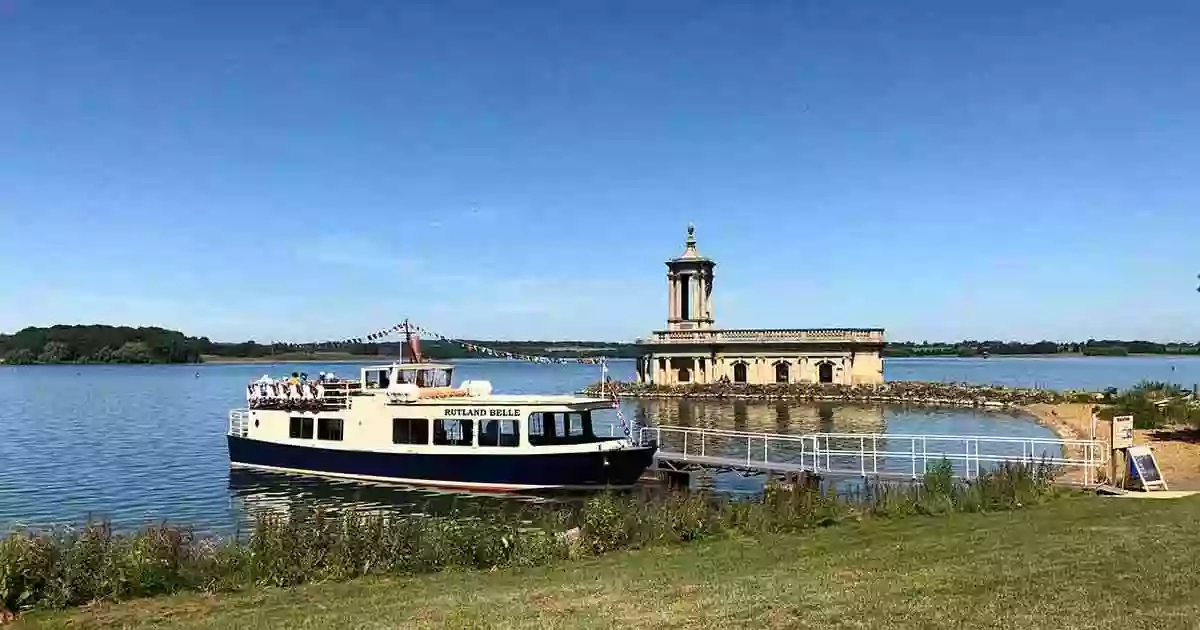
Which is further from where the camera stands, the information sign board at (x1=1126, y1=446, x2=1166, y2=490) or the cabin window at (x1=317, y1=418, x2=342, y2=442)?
the cabin window at (x1=317, y1=418, x2=342, y2=442)

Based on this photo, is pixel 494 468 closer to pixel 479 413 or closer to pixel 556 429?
pixel 479 413

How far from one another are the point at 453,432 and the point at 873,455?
12873 mm

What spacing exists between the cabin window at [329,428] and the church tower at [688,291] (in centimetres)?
4969

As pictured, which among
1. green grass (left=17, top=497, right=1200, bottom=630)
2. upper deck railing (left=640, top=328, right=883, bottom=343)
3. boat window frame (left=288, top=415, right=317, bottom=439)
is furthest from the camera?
upper deck railing (left=640, top=328, right=883, bottom=343)

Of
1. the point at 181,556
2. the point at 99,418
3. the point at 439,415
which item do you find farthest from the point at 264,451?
the point at 99,418

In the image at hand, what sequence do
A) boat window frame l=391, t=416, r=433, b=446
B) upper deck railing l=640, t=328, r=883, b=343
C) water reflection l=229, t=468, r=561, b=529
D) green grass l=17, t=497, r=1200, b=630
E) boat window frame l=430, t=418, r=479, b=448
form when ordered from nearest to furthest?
1. green grass l=17, t=497, r=1200, b=630
2. water reflection l=229, t=468, r=561, b=529
3. boat window frame l=430, t=418, r=479, b=448
4. boat window frame l=391, t=416, r=433, b=446
5. upper deck railing l=640, t=328, r=883, b=343

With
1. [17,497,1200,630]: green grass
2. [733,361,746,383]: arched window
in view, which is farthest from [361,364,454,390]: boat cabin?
[733,361,746,383]: arched window

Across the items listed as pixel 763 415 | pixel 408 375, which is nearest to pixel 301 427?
pixel 408 375

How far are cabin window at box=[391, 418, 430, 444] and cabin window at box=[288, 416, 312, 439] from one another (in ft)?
14.2

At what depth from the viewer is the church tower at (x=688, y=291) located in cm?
7994

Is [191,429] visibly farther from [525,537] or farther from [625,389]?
[525,537]

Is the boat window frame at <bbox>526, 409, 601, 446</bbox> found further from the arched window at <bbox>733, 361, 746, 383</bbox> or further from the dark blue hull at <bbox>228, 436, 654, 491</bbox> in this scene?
the arched window at <bbox>733, 361, 746, 383</bbox>

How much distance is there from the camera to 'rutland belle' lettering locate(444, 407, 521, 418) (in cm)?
2892

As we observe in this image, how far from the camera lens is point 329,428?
33031 millimetres
